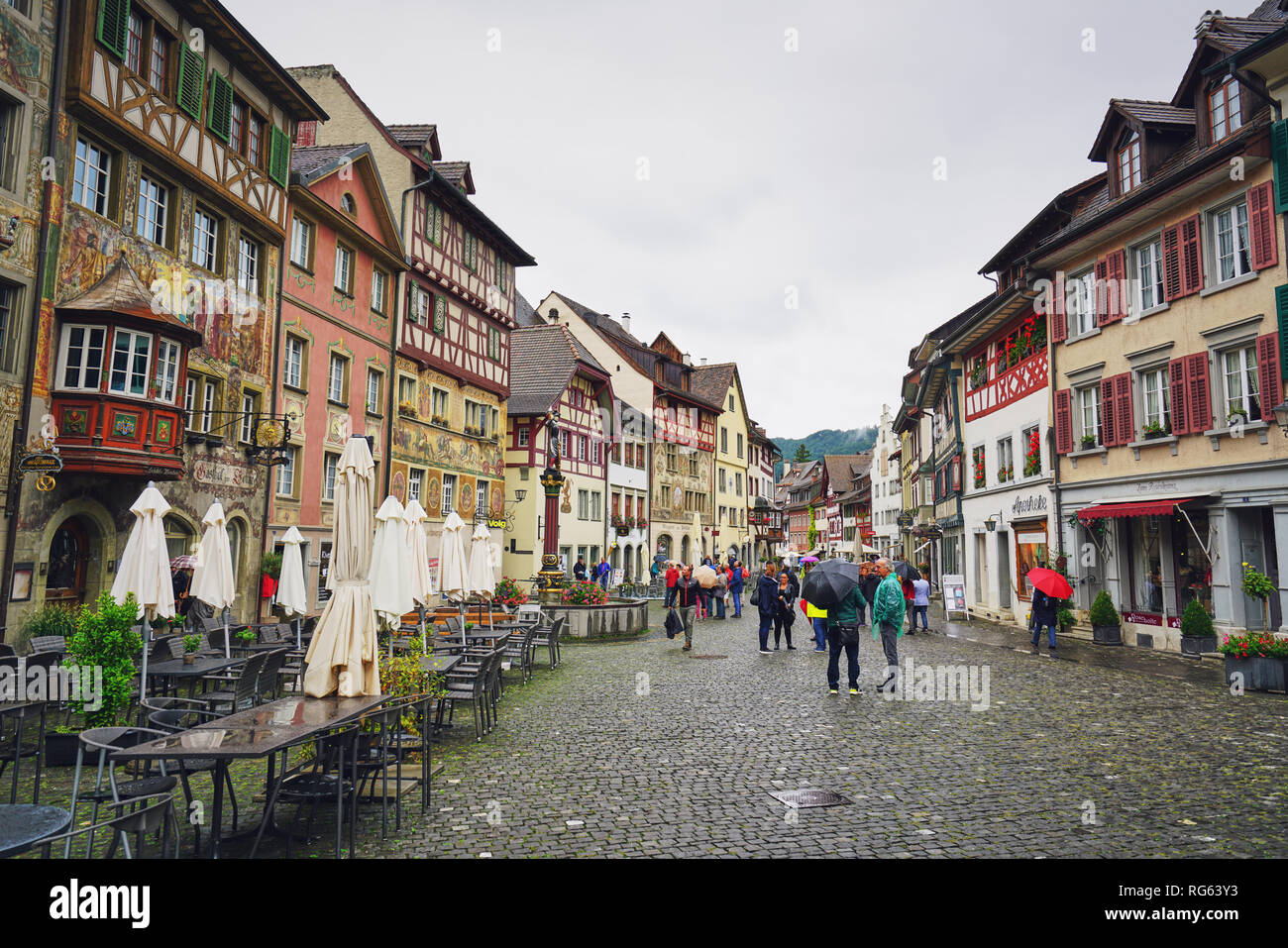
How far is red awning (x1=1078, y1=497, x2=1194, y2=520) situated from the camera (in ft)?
55.8

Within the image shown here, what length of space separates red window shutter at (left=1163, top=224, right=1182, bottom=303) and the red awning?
14.4 ft

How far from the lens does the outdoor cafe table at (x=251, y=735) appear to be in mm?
4617

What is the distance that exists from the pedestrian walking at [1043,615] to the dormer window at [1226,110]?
1002 cm

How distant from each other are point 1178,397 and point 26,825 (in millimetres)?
20024

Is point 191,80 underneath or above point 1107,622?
above

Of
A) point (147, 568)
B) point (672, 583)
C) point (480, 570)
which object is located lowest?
point (672, 583)

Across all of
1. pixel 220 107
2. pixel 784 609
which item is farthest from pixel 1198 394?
pixel 220 107

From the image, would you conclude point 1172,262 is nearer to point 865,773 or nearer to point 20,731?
point 865,773

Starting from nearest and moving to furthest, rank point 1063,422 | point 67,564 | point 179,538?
1. point 67,564
2. point 179,538
3. point 1063,422

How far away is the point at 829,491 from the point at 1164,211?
7658 cm

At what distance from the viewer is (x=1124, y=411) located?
19.3 metres
